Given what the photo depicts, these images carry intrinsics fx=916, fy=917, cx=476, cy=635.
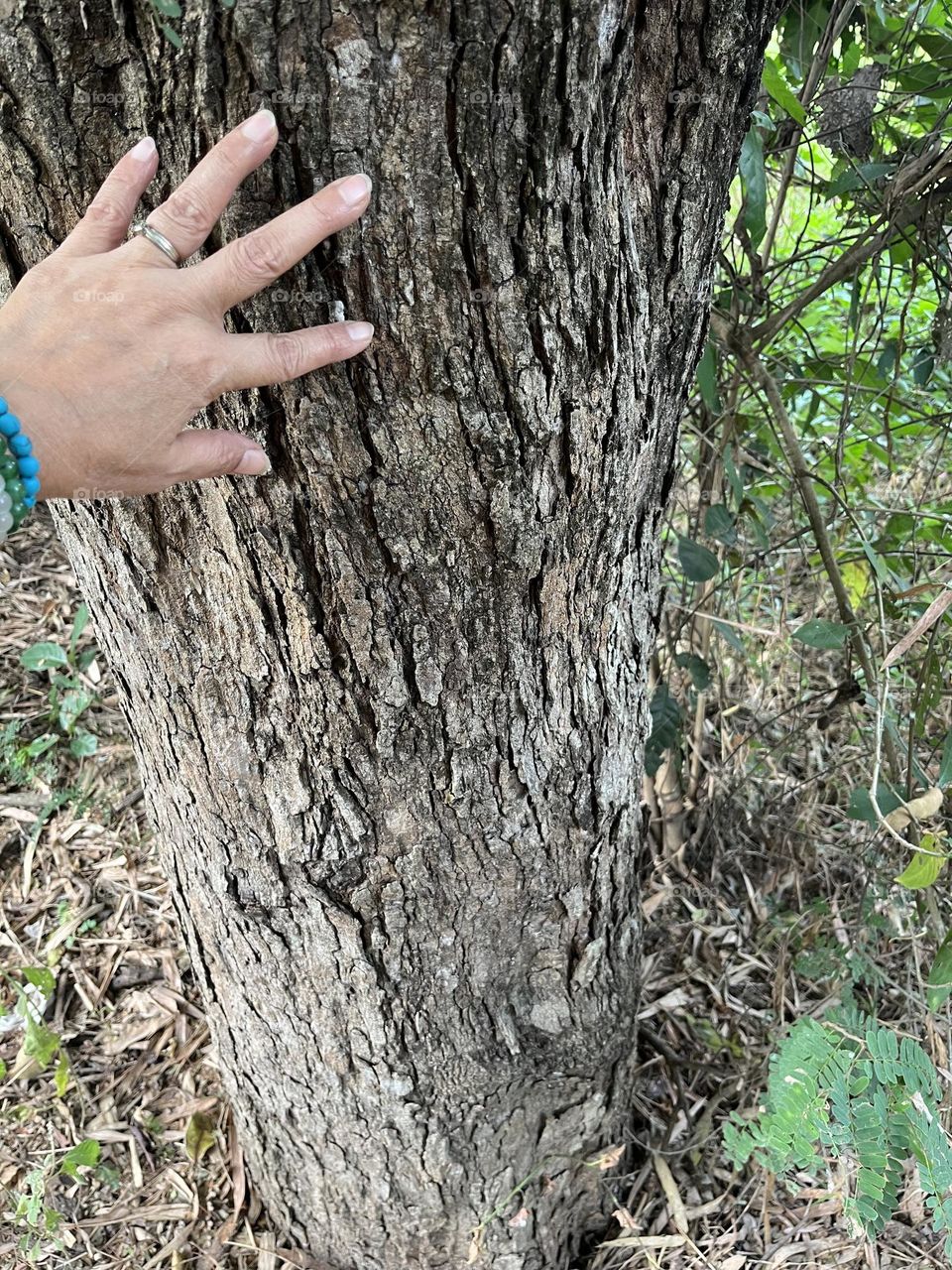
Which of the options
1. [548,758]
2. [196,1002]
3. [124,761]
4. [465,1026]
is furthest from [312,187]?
[124,761]

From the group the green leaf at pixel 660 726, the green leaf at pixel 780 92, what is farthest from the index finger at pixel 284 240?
the green leaf at pixel 660 726

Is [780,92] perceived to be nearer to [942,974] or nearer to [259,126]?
[259,126]

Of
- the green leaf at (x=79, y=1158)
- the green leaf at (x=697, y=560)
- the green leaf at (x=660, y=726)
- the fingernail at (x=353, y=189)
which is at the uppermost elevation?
the fingernail at (x=353, y=189)

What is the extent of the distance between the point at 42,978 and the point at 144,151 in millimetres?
1814

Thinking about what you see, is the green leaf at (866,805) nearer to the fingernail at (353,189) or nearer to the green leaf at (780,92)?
the green leaf at (780,92)

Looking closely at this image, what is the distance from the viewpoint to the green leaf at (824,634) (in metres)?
1.70

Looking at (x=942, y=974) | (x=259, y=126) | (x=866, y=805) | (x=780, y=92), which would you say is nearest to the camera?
(x=259, y=126)

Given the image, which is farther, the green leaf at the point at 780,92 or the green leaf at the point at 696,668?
the green leaf at the point at 696,668

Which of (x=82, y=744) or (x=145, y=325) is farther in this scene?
(x=82, y=744)

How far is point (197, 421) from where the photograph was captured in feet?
3.15

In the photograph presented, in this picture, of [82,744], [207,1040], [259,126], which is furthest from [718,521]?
[82,744]

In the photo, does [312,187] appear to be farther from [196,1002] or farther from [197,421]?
[196,1002]

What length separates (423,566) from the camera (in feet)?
3.45

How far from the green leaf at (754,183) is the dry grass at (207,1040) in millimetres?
1316
